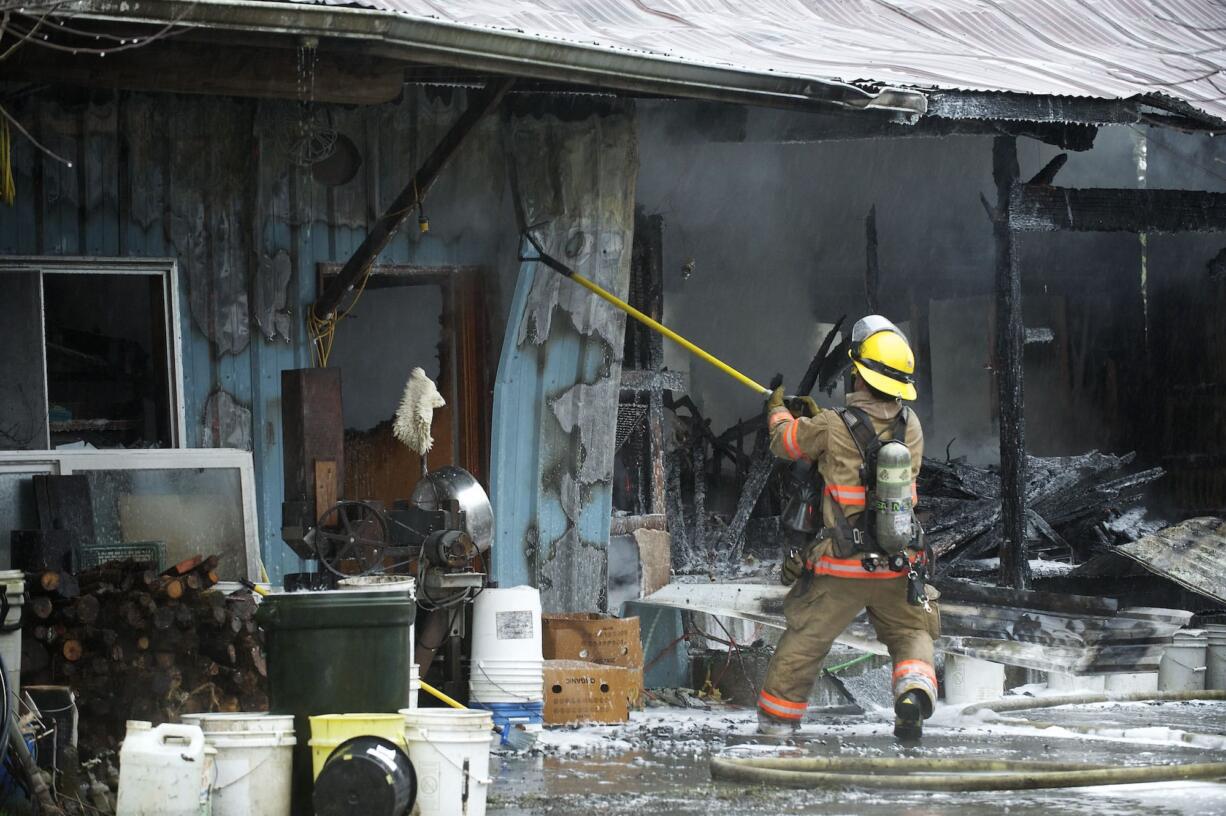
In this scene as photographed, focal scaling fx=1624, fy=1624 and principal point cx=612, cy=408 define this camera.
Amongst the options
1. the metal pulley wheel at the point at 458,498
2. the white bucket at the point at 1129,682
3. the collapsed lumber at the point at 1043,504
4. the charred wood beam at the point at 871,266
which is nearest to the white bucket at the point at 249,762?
the metal pulley wheel at the point at 458,498

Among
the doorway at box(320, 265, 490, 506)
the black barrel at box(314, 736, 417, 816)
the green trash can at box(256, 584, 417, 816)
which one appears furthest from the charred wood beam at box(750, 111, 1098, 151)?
the black barrel at box(314, 736, 417, 816)

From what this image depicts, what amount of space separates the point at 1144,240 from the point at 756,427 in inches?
180

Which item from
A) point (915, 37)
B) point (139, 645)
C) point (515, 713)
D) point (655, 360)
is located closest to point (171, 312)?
point (139, 645)

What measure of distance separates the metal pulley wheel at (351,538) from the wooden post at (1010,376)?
4.66 meters

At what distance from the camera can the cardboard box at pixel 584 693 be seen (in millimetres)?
9172

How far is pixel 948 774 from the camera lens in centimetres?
735

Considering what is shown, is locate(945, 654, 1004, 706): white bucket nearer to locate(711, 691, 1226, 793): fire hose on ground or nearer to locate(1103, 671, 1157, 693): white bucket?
locate(1103, 671, 1157, 693): white bucket

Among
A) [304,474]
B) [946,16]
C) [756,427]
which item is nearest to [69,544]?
[304,474]

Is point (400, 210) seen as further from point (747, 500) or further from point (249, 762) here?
point (747, 500)

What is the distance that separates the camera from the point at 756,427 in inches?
547

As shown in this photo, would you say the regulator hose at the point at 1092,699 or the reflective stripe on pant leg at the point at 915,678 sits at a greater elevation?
the reflective stripe on pant leg at the point at 915,678

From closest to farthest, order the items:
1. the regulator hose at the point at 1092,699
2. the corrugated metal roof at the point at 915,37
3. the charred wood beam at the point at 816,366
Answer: the corrugated metal roof at the point at 915,37
the regulator hose at the point at 1092,699
the charred wood beam at the point at 816,366

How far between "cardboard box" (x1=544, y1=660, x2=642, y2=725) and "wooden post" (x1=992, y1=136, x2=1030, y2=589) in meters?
3.21

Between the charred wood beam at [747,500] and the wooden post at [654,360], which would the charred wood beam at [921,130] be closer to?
the wooden post at [654,360]
